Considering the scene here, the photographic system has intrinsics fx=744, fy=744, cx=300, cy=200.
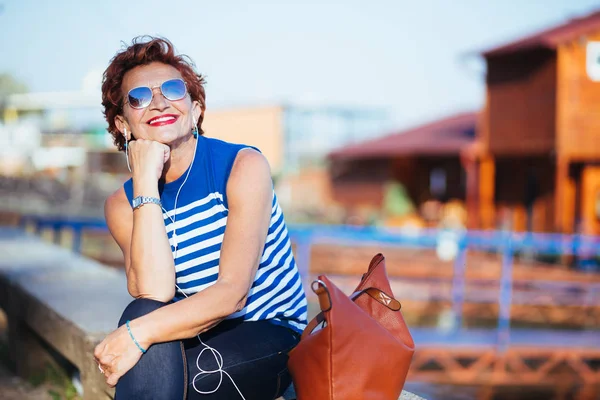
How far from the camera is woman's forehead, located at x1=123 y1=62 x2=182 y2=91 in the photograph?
7.43 ft

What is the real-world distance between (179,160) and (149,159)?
13 centimetres

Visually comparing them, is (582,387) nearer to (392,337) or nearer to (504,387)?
(504,387)

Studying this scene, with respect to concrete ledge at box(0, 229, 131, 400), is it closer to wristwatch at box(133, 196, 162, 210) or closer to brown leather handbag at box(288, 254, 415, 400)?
wristwatch at box(133, 196, 162, 210)

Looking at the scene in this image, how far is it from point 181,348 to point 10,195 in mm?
25349

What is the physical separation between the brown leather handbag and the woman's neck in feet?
2.38

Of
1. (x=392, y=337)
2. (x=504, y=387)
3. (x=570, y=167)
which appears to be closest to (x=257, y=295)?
(x=392, y=337)

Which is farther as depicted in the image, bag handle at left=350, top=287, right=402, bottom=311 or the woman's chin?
the woman's chin

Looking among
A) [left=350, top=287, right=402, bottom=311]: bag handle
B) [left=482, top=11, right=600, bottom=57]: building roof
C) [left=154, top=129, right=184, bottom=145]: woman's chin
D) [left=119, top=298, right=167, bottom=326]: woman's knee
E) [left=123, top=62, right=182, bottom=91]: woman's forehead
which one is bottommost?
[left=119, top=298, right=167, bottom=326]: woman's knee

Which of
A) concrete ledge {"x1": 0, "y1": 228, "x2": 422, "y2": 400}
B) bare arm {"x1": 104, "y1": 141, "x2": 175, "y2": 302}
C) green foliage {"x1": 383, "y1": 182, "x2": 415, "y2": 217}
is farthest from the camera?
green foliage {"x1": 383, "y1": 182, "x2": 415, "y2": 217}

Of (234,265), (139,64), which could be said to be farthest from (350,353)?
(139,64)

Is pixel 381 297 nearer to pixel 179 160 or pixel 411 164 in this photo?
pixel 179 160

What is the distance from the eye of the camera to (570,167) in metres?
18.4

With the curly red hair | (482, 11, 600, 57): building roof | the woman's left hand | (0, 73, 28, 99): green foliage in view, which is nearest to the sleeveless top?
the curly red hair

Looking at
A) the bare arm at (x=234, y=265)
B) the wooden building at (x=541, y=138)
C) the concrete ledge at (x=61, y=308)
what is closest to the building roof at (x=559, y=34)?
the wooden building at (x=541, y=138)
